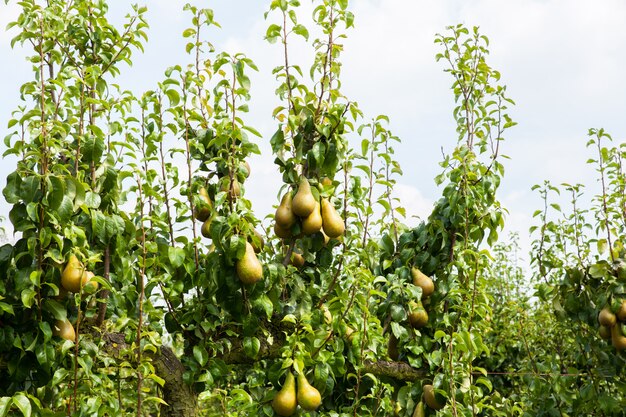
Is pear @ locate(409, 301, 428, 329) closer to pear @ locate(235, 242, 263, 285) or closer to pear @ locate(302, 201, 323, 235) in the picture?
pear @ locate(302, 201, 323, 235)

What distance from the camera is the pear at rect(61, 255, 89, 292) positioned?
2.88 meters

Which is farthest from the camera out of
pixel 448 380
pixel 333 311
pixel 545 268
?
pixel 545 268

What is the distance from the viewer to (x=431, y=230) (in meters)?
4.30

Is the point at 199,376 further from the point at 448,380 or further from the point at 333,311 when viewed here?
the point at 448,380

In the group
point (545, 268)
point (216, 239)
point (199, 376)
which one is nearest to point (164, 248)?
point (216, 239)

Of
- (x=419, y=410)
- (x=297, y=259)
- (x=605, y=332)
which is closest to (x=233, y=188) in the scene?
(x=297, y=259)

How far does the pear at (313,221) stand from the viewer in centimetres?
331

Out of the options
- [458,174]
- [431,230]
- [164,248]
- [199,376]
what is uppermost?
[458,174]

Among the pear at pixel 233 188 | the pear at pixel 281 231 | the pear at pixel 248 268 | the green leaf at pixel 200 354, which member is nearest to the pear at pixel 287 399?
the green leaf at pixel 200 354

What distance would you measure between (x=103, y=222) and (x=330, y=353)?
4.05 ft

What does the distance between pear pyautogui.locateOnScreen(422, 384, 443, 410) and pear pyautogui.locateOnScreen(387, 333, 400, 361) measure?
32cm

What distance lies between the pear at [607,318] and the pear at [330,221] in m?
2.15

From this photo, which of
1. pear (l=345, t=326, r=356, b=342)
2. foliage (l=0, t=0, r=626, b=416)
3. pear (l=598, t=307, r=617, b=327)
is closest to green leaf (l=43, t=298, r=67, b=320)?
foliage (l=0, t=0, r=626, b=416)

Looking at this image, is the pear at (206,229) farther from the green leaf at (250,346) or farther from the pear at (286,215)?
the green leaf at (250,346)
